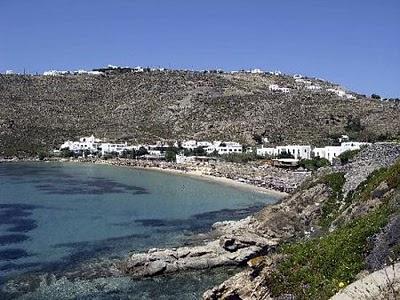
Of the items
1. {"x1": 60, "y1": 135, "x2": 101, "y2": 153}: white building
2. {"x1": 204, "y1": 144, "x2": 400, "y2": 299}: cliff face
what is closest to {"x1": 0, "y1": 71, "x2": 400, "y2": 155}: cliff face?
{"x1": 60, "y1": 135, "x2": 101, "y2": 153}: white building

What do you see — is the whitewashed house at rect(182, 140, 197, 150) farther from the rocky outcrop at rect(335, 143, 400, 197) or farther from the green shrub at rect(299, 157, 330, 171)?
the rocky outcrop at rect(335, 143, 400, 197)

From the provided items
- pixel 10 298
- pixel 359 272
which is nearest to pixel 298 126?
pixel 10 298

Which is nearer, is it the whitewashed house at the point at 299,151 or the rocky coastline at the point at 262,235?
the rocky coastline at the point at 262,235

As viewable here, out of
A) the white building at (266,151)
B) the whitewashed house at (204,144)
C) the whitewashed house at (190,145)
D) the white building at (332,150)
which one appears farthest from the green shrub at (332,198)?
the whitewashed house at (190,145)

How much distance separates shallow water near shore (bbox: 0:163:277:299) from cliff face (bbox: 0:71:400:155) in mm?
39827

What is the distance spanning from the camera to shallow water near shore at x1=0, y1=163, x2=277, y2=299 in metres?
28.8

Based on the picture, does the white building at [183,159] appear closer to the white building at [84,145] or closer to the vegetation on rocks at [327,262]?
the white building at [84,145]

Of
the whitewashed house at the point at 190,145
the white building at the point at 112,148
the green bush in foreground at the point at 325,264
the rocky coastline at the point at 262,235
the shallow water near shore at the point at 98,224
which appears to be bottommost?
the shallow water near shore at the point at 98,224

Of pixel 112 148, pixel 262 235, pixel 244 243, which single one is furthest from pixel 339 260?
pixel 112 148

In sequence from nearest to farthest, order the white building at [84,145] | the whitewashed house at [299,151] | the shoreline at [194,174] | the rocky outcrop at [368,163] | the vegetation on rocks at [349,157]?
the rocky outcrop at [368,163]
the vegetation on rocks at [349,157]
the shoreline at [194,174]
the whitewashed house at [299,151]
the white building at [84,145]

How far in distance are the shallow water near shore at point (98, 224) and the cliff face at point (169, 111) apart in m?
39.8

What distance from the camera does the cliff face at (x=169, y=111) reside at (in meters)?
128

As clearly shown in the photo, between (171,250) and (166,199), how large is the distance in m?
34.2

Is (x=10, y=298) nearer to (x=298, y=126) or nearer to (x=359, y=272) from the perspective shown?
(x=359, y=272)
